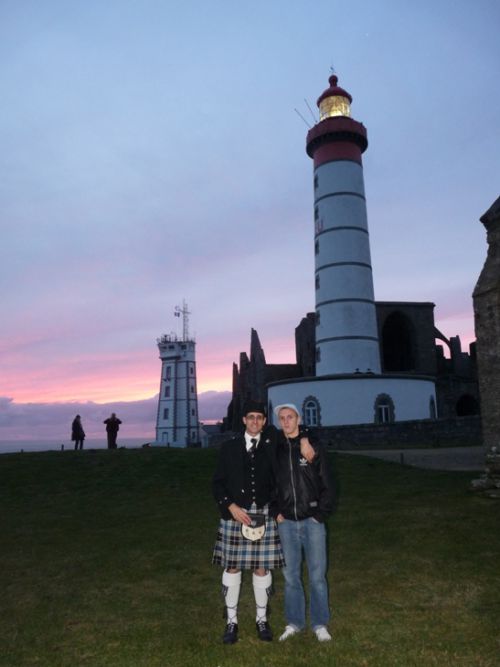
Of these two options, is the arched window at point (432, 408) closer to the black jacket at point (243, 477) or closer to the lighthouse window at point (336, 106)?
the lighthouse window at point (336, 106)

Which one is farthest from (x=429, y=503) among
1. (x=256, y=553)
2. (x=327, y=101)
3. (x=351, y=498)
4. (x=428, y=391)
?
(x=327, y=101)

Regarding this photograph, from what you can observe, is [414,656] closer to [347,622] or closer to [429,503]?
[347,622]

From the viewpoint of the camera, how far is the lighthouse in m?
26.6

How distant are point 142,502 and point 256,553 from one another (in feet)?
24.6

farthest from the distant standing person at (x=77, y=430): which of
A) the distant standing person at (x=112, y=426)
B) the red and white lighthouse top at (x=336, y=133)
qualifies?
the red and white lighthouse top at (x=336, y=133)

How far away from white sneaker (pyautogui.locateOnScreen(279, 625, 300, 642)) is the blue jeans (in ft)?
0.09

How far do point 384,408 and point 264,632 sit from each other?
23.2 m

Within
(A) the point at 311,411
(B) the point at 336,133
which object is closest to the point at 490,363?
(A) the point at 311,411

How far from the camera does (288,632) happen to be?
436 centimetres

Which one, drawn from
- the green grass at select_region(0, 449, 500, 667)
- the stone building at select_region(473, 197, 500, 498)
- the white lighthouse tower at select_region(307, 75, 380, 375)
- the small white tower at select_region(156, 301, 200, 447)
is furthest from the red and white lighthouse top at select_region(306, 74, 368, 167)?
the small white tower at select_region(156, 301, 200, 447)

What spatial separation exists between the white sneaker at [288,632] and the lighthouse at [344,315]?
22.4m

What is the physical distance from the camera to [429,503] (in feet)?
30.6

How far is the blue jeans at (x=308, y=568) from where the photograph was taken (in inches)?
172

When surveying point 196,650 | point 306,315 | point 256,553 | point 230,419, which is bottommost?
point 196,650
